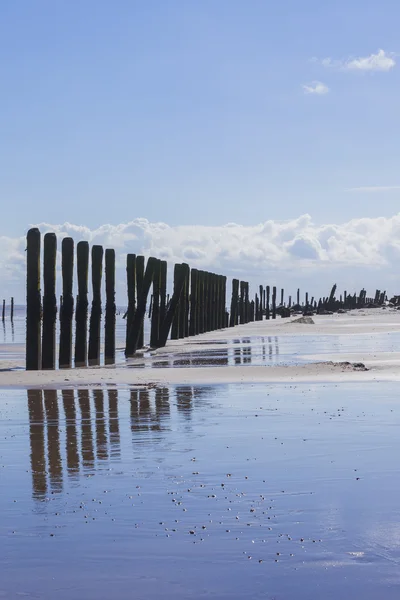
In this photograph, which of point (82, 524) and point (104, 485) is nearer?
point (82, 524)

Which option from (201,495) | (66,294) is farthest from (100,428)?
(66,294)

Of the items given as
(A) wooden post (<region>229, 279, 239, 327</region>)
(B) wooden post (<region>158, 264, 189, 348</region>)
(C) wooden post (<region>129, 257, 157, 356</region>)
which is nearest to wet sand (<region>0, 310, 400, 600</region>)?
(C) wooden post (<region>129, 257, 157, 356</region>)

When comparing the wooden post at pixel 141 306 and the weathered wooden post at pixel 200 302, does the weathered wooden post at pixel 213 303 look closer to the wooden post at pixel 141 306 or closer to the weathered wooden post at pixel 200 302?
the weathered wooden post at pixel 200 302

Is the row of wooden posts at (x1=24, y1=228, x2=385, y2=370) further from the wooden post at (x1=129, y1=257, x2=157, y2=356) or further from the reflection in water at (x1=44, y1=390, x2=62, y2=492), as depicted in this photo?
the reflection in water at (x1=44, y1=390, x2=62, y2=492)

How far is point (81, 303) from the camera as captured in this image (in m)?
22.7

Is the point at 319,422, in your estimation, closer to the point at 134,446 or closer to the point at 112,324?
the point at 134,446

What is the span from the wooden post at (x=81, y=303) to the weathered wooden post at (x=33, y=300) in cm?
263

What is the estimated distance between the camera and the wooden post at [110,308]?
938 inches

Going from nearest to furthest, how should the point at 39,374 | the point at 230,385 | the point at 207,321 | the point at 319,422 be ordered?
the point at 319,422 → the point at 230,385 → the point at 39,374 → the point at 207,321

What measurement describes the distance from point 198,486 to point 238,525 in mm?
1127

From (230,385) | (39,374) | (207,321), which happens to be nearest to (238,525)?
(230,385)

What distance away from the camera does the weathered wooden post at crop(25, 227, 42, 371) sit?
62.6 ft

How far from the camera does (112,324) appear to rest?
24188 mm

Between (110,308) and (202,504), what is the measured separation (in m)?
18.6
